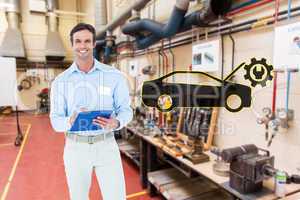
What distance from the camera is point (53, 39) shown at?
25.0 feet

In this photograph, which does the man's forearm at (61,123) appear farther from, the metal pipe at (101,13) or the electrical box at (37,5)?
the electrical box at (37,5)

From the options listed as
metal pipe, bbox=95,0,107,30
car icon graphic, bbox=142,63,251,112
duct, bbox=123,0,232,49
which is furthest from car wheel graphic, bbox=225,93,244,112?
metal pipe, bbox=95,0,107,30

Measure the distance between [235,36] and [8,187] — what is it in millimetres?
3015

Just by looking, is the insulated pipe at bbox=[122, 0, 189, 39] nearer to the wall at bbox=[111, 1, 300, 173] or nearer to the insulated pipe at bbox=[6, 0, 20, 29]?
the wall at bbox=[111, 1, 300, 173]

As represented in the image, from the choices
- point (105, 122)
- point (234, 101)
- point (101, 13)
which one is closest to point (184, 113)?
point (105, 122)

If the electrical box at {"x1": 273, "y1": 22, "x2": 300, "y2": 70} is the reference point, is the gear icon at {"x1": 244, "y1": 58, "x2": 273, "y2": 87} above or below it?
below

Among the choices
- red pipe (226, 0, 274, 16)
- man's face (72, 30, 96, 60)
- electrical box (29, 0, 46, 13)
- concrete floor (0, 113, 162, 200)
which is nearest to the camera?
man's face (72, 30, 96, 60)

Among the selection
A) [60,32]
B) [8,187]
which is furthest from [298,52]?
[60,32]

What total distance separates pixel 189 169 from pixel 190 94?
1.71 m

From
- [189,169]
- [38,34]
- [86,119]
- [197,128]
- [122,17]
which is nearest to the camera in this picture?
[86,119]

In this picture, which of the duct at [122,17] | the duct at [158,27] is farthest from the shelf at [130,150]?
the duct at [122,17]

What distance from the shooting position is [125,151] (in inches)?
127

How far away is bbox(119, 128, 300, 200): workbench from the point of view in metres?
1.32

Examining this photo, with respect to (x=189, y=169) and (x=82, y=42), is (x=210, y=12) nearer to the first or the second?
(x=82, y=42)
